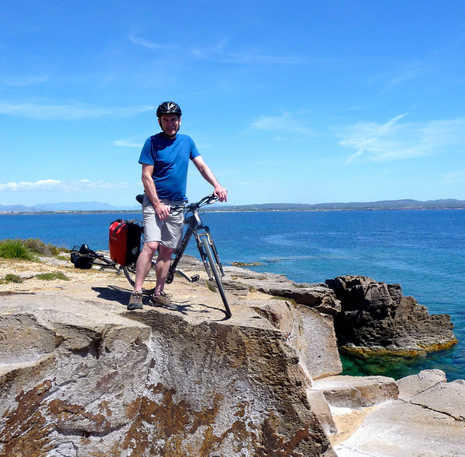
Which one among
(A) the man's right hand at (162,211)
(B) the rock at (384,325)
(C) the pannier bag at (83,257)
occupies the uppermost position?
(A) the man's right hand at (162,211)

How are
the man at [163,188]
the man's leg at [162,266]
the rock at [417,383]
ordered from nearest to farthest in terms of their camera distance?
the man at [163,188] < the man's leg at [162,266] < the rock at [417,383]

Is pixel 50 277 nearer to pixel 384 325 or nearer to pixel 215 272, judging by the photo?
pixel 215 272

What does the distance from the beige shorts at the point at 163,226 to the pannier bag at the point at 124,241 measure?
0.55m

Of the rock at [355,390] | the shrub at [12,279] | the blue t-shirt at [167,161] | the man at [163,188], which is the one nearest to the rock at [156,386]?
the man at [163,188]

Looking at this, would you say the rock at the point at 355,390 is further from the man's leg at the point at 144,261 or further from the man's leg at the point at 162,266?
the man's leg at the point at 144,261

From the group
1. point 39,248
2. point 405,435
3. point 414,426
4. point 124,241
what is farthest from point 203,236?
point 39,248

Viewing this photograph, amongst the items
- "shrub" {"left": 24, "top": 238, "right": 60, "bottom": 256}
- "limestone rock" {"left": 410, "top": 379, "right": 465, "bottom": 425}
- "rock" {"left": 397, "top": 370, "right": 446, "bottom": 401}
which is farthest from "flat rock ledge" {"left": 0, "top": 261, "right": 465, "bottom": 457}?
"shrub" {"left": 24, "top": 238, "right": 60, "bottom": 256}

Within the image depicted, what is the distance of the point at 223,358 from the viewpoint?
17.8 ft

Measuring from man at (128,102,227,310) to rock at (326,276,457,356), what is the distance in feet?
42.2

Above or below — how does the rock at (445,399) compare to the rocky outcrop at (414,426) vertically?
below

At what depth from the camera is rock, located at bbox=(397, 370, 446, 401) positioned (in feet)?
32.8

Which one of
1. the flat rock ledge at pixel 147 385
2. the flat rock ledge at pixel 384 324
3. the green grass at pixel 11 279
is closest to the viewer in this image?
the flat rock ledge at pixel 147 385

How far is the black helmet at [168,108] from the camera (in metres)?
5.94

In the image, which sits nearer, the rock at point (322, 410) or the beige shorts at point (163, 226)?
the beige shorts at point (163, 226)
